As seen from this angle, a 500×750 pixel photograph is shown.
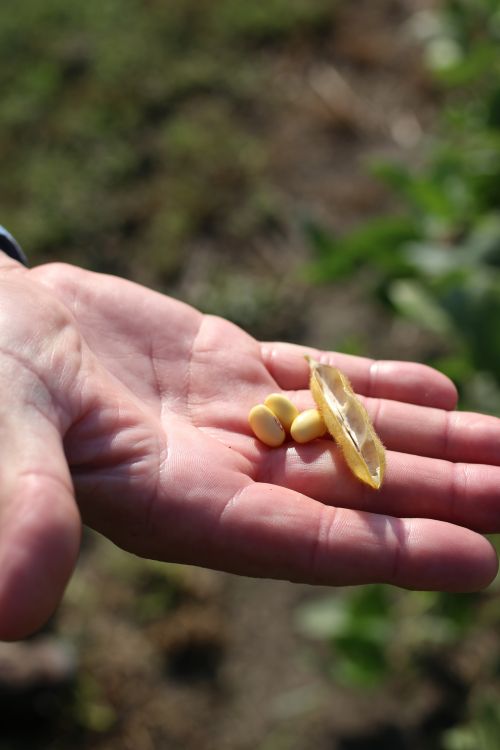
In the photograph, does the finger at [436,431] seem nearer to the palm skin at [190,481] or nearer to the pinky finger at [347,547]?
the palm skin at [190,481]

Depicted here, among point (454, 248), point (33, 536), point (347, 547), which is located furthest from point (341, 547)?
point (454, 248)

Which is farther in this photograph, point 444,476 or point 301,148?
point 301,148

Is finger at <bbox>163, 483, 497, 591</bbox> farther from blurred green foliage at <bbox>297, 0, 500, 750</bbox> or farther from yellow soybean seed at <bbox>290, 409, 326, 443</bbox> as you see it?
blurred green foliage at <bbox>297, 0, 500, 750</bbox>

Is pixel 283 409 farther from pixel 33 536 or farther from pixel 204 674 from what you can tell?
pixel 204 674

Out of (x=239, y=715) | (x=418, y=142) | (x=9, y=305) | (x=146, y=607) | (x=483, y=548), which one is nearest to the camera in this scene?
(x=483, y=548)

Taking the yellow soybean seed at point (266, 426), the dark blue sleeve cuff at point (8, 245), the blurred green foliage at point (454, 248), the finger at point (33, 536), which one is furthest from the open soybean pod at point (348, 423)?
the dark blue sleeve cuff at point (8, 245)

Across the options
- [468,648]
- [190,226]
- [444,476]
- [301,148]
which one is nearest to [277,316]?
[190,226]

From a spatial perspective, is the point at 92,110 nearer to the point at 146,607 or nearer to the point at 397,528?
the point at 146,607
